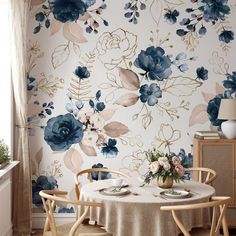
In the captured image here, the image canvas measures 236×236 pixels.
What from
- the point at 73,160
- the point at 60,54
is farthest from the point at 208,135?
the point at 60,54

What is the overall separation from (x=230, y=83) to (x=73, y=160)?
189 cm

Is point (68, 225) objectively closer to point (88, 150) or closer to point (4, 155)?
point (4, 155)

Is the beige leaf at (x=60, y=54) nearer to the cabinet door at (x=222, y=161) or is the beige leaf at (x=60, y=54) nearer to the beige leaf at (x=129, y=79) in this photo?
the beige leaf at (x=129, y=79)

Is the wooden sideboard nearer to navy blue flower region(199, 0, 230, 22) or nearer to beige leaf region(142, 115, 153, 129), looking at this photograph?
beige leaf region(142, 115, 153, 129)

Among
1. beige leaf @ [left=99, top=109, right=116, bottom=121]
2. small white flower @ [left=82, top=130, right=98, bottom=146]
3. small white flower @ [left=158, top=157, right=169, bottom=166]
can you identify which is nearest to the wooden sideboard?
beige leaf @ [left=99, top=109, right=116, bottom=121]

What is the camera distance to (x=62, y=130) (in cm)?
528

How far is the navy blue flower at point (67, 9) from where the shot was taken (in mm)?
5227

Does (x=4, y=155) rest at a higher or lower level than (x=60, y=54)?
lower

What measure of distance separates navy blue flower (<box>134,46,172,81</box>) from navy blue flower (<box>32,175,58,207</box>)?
156 centimetres

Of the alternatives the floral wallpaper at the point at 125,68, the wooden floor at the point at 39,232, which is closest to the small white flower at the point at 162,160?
the floral wallpaper at the point at 125,68

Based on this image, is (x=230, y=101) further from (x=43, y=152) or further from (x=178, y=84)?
(x=43, y=152)

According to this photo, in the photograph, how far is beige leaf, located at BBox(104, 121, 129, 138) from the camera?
5.30 m

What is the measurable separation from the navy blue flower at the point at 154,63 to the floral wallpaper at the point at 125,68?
11 millimetres

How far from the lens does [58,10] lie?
206 inches
